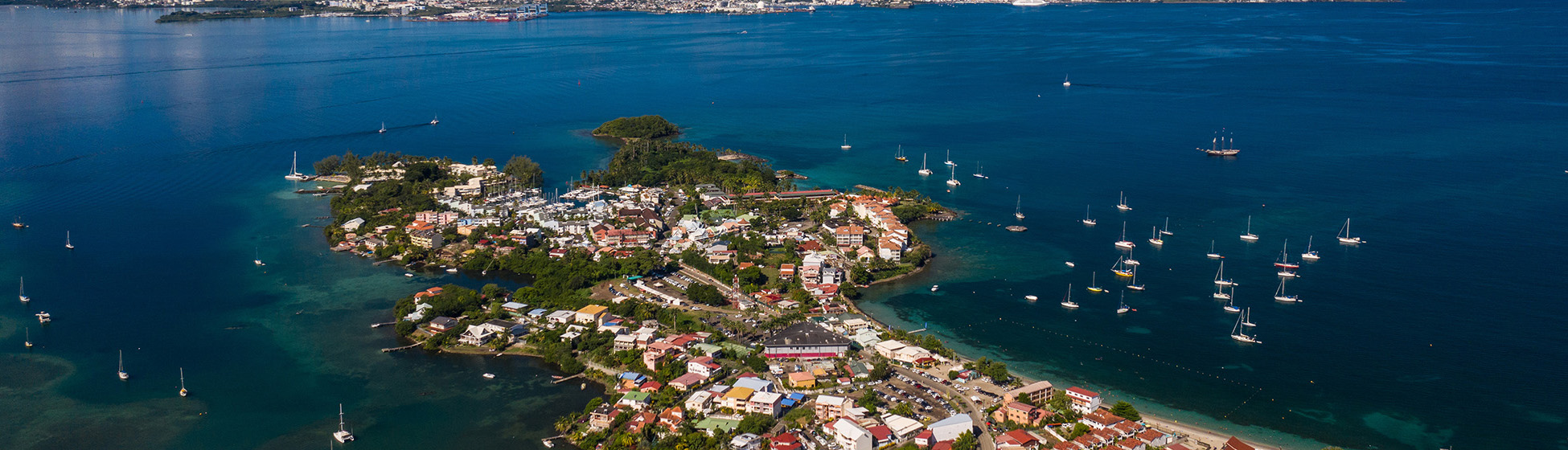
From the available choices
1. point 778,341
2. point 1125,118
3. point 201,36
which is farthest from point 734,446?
point 201,36

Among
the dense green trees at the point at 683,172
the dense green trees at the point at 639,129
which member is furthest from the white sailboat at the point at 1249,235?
the dense green trees at the point at 639,129

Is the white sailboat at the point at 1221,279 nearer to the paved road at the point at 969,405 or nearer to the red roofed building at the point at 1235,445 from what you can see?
the red roofed building at the point at 1235,445

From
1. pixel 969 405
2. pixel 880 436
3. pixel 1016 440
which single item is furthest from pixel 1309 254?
pixel 880 436

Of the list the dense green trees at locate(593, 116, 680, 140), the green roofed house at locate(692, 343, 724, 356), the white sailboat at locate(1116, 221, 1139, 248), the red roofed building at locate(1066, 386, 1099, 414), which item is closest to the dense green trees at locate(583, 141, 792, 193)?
the dense green trees at locate(593, 116, 680, 140)

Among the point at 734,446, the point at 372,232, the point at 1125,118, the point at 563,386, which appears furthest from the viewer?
the point at 1125,118

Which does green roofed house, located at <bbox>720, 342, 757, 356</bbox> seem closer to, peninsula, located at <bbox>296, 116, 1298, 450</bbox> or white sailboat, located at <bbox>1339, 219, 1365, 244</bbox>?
peninsula, located at <bbox>296, 116, 1298, 450</bbox>

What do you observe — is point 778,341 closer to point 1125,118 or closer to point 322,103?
point 1125,118
